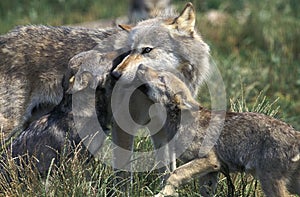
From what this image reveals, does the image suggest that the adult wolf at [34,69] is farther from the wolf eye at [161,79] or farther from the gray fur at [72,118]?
the wolf eye at [161,79]

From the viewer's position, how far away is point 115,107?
6223mm

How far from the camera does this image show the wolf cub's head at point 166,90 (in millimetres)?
5730

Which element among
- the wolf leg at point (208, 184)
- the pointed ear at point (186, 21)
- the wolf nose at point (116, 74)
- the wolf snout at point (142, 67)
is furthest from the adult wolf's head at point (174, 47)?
the wolf leg at point (208, 184)

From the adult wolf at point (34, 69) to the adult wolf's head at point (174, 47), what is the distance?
9.9 inches

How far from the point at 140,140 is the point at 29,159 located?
1.33 meters

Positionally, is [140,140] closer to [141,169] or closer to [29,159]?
[141,169]

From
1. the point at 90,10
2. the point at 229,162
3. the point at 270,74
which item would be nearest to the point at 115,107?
the point at 229,162

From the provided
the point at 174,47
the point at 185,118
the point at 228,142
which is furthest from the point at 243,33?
the point at 228,142

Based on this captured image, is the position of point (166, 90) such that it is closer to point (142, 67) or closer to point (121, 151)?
point (142, 67)

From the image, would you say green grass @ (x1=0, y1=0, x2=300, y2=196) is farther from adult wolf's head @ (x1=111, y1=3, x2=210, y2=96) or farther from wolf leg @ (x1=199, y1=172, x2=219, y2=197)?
adult wolf's head @ (x1=111, y1=3, x2=210, y2=96)

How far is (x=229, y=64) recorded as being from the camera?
10.7 metres

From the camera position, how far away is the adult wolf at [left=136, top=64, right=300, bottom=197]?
5121mm

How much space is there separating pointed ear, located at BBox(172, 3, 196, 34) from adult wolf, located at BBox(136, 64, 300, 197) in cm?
100

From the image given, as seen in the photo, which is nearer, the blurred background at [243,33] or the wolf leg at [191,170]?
the wolf leg at [191,170]
